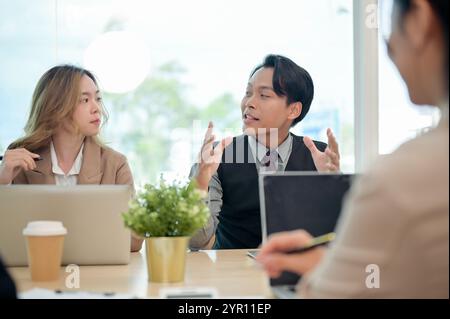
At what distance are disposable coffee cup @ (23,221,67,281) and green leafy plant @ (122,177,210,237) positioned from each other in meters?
0.19

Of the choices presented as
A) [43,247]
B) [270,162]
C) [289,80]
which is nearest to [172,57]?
[289,80]

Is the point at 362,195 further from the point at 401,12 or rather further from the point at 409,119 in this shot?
the point at 409,119

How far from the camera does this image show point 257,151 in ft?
8.66

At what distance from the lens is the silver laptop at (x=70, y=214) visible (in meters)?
1.72

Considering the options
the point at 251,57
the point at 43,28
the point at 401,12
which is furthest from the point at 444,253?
the point at 43,28

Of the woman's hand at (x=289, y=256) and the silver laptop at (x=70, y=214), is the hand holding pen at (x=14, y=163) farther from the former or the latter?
the woman's hand at (x=289, y=256)

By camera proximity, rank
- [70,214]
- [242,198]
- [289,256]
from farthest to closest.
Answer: [242,198], [70,214], [289,256]

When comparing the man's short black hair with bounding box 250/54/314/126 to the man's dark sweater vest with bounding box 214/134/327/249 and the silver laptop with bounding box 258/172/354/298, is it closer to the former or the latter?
the man's dark sweater vest with bounding box 214/134/327/249

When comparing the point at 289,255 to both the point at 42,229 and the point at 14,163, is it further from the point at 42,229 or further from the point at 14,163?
the point at 14,163

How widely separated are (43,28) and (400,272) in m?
2.84

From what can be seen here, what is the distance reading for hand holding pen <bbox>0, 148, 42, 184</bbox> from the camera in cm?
211

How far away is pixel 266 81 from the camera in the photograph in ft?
8.68

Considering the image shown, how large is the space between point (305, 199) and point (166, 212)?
1.16 ft

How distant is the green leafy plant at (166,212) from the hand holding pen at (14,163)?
0.73 m
